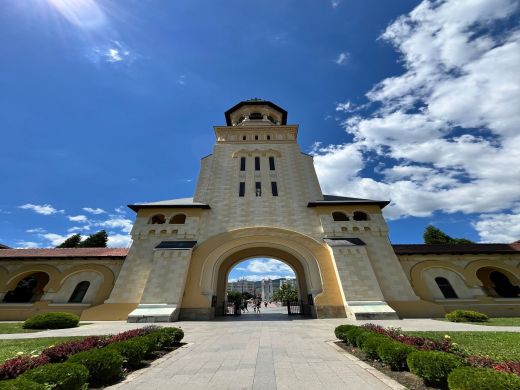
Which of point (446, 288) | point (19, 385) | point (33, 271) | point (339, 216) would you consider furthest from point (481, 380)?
point (33, 271)

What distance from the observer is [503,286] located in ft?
68.1

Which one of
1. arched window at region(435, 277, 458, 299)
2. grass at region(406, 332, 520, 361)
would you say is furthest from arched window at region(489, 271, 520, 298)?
grass at region(406, 332, 520, 361)

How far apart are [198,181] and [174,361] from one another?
19.6 m

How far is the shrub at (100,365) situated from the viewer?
16.1ft

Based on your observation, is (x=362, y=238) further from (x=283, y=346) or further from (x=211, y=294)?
(x=283, y=346)

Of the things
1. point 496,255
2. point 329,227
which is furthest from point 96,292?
point 496,255

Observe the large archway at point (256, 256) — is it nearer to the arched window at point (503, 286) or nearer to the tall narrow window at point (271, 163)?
the tall narrow window at point (271, 163)

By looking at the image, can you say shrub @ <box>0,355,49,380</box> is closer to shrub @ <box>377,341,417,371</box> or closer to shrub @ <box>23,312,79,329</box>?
shrub @ <box>377,341,417,371</box>

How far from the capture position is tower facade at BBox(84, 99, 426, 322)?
17047 mm

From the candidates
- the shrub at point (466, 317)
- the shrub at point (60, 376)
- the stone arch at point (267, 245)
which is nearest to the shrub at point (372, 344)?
the shrub at point (60, 376)

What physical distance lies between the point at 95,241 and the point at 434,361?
4756 centimetres

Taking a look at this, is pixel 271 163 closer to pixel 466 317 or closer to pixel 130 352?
pixel 466 317

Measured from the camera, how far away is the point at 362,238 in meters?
20.4

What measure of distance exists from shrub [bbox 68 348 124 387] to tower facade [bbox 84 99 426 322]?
1143 centimetres
